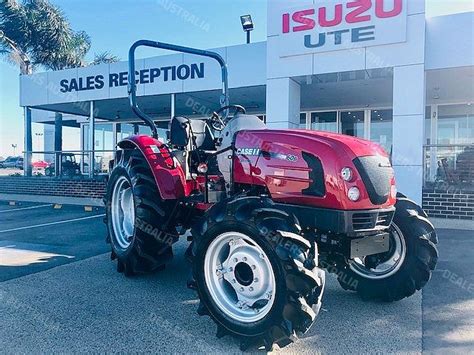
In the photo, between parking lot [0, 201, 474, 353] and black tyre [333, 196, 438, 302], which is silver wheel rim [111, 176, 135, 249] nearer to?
parking lot [0, 201, 474, 353]

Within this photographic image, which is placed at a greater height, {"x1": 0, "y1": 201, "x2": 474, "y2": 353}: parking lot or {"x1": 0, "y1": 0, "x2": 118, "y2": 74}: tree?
{"x1": 0, "y1": 0, "x2": 118, "y2": 74}: tree

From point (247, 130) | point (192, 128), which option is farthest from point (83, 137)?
point (247, 130)

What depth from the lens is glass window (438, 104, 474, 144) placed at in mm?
12891

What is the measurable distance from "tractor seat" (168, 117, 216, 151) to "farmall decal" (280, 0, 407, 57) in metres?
4.98

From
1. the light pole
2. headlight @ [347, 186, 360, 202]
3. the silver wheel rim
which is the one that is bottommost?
the silver wheel rim

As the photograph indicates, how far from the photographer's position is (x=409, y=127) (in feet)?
26.2

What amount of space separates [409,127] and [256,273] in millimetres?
6328

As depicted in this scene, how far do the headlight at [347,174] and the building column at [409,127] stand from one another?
5.68 meters

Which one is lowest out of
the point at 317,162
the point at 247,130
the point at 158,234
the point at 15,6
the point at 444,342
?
the point at 444,342

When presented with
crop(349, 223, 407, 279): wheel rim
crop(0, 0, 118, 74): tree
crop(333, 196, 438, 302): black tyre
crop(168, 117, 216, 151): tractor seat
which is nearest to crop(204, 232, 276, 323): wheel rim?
crop(333, 196, 438, 302): black tyre

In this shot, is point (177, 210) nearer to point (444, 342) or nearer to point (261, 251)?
point (261, 251)

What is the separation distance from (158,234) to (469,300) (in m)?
3.16

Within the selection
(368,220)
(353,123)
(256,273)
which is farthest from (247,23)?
(256,273)

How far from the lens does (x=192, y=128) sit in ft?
15.0
